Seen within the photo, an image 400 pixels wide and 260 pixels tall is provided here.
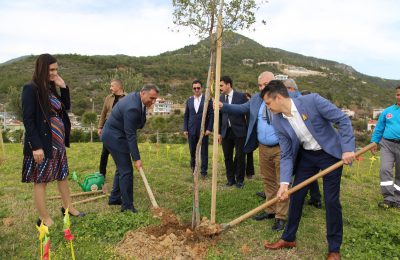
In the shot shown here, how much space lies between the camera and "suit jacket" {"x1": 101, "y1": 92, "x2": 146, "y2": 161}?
4.87 metres

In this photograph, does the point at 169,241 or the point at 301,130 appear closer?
the point at 301,130

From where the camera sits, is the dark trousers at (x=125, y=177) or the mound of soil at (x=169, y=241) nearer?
the mound of soil at (x=169, y=241)

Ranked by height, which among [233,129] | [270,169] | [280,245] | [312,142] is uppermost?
[312,142]

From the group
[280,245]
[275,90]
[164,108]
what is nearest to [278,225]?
[280,245]

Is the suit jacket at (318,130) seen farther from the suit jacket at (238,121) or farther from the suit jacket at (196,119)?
the suit jacket at (196,119)

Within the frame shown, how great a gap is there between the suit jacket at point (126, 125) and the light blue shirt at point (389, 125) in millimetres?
4327

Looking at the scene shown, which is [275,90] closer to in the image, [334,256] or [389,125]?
[334,256]

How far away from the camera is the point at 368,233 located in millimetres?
4418

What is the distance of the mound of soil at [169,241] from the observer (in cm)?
386

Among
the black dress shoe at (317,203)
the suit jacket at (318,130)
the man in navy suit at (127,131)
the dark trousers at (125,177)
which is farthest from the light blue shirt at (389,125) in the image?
the dark trousers at (125,177)

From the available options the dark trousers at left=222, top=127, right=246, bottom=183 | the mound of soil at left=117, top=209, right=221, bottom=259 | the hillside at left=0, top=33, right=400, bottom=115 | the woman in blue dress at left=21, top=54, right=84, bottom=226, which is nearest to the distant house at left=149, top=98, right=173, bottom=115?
→ the hillside at left=0, top=33, right=400, bottom=115

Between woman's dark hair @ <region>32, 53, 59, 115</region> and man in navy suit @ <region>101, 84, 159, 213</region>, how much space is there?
1059 mm

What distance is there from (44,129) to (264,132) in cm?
295

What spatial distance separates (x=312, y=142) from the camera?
3840 mm
